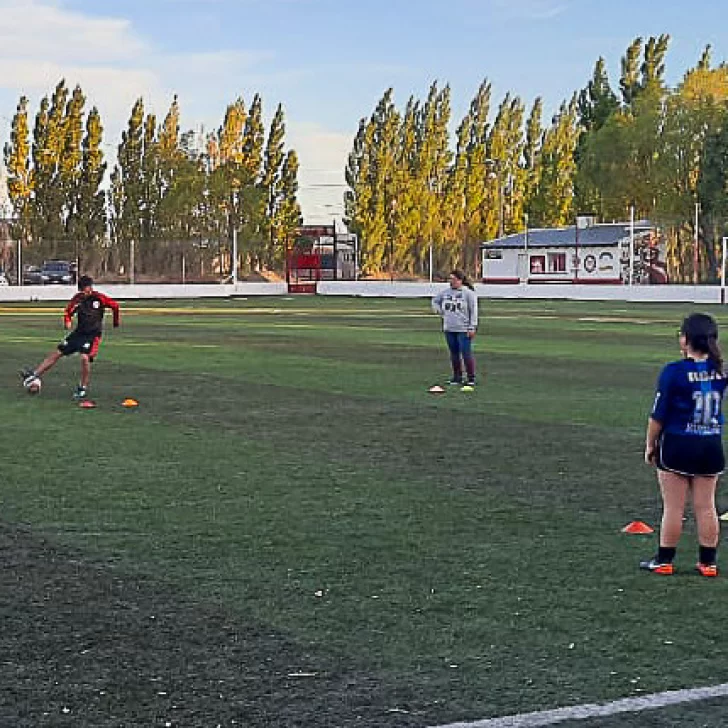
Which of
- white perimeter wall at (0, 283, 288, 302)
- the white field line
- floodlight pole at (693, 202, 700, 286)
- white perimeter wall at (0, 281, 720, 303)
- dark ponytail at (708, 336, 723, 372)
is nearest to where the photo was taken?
the white field line

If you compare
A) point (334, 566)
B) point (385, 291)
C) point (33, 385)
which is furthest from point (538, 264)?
point (334, 566)

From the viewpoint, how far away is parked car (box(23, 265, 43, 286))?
6775 centimetres

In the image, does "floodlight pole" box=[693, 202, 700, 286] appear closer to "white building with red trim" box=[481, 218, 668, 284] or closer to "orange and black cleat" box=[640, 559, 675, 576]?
"white building with red trim" box=[481, 218, 668, 284]

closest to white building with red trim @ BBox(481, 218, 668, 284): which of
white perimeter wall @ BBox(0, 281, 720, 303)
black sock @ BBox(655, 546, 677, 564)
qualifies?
white perimeter wall @ BBox(0, 281, 720, 303)

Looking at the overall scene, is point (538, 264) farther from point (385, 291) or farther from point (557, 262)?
point (385, 291)

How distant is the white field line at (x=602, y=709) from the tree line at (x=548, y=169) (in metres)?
71.7

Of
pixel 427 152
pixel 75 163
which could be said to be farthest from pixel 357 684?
pixel 427 152

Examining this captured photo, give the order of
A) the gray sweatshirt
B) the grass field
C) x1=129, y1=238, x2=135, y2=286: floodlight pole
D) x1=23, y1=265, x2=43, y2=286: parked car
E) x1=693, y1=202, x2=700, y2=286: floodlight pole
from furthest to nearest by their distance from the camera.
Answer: x1=693, y1=202, x2=700, y2=286: floodlight pole, x1=129, y1=238, x2=135, y2=286: floodlight pole, x1=23, y1=265, x2=43, y2=286: parked car, the gray sweatshirt, the grass field

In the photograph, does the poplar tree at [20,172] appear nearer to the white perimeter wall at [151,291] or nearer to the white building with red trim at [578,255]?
the white perimeter wall at [151,291]

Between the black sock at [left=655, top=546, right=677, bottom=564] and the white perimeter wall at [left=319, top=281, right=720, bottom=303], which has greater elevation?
the white perimeter wall at [left=319, top=281, right=720, bottom=303]

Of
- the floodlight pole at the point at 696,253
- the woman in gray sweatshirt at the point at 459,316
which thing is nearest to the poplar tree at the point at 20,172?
the floodlight pole at the point at 696,253

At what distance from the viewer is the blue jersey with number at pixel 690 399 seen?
7.50 m

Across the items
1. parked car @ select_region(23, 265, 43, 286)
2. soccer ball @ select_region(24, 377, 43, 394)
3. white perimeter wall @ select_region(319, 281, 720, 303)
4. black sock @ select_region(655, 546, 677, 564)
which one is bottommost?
black sock @ select_region(655, 546, 677, 564)

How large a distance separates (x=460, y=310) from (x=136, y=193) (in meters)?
65.9
